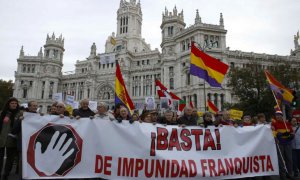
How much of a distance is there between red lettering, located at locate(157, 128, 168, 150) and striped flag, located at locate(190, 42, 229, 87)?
6.22 metres

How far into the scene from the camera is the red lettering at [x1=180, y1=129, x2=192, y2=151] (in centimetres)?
689

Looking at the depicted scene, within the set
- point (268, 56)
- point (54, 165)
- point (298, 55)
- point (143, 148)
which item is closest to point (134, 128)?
point (143, 148)

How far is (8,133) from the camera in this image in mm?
6734

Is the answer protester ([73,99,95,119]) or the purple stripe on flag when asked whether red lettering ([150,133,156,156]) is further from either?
the purple stripe on flag

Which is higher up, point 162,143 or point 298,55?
point 298,55

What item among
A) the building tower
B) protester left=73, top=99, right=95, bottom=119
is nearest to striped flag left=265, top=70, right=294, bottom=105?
protester left=73, top=99, right=95, bottom=119

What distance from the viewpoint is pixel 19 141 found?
21.0 ft

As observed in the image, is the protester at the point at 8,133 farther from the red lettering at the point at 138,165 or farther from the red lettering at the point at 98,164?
the red lettering at the point at 138,165

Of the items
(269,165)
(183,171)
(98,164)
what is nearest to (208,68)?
(269,165)

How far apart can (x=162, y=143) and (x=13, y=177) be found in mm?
5689

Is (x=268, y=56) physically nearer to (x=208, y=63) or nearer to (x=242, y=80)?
(x=242, y=80)

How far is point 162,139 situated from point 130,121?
1055 millimetres

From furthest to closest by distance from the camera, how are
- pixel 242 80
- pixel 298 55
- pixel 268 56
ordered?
pixel 298 55 < pixel 268 56 < pixel 242 80

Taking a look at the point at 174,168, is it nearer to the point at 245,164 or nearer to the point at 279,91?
the point at 245,164
